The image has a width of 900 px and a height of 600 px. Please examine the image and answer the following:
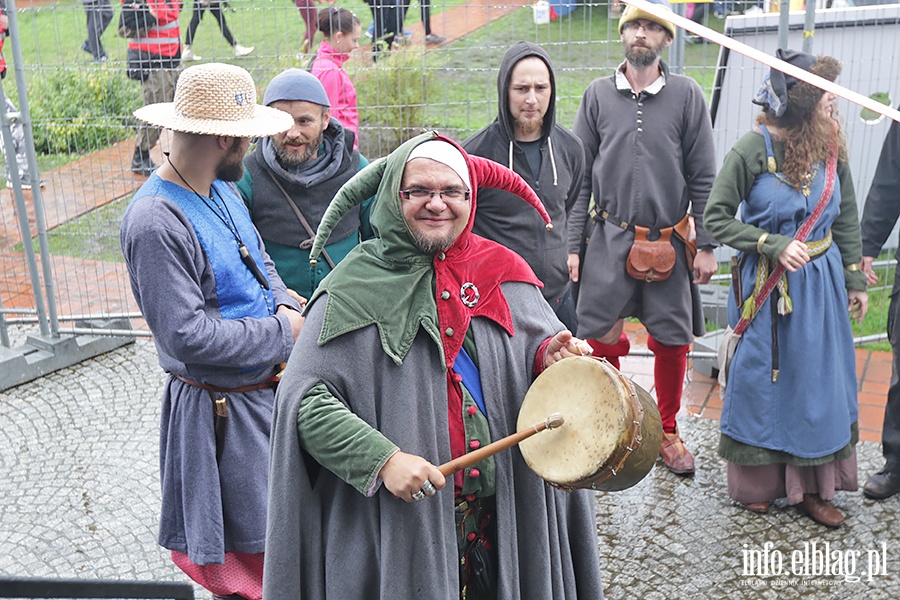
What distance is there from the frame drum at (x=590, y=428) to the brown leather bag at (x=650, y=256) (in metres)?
2.36

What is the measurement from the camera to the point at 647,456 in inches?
106

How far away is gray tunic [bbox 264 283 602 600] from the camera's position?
2.74 meters

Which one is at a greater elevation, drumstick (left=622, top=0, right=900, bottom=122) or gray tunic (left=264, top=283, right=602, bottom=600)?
drumstick (left=622, top=0, right=900, bottom=122)

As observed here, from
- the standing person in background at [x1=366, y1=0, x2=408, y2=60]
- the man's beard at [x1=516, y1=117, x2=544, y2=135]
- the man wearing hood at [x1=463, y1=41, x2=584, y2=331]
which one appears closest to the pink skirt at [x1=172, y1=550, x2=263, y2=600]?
the man wearing hood at [x1=463, y1=41, x2=584, y2=331]

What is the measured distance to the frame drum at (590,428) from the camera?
2.59 meters

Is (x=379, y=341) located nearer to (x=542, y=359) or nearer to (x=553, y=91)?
(x=542, y=359)

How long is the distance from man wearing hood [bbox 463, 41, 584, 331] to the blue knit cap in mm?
742

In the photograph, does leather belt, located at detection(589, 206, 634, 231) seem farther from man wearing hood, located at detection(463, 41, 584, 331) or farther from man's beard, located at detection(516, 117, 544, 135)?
man's beard, located at detection(516, 117, 544, 135)

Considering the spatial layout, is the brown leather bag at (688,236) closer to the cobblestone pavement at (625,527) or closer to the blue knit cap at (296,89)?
the cobblestone pavement at (625,527)

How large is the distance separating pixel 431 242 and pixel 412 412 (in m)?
0.46

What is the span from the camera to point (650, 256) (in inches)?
199

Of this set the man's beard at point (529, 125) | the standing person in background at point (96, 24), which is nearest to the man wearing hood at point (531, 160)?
the man's beard at point (529, 125)

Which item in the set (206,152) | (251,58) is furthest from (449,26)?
(206,152)

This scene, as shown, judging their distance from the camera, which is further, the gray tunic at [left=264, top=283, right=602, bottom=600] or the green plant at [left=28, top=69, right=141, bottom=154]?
the green plant at [left=28, top=69, right=141, bottom=154]
